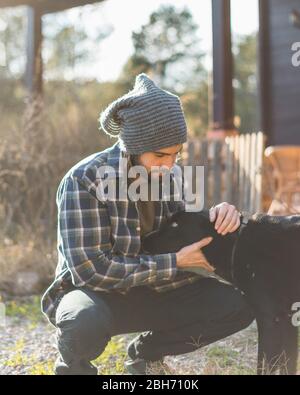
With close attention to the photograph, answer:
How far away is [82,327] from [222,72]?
5692mm

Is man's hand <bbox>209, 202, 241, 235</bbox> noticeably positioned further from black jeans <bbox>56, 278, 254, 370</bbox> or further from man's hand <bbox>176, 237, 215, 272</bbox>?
black jeans <bbox>56, 278, 254, 370</bbox>

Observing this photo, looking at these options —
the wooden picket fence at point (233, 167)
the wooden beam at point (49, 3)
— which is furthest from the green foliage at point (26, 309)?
the wooden beam at point (49, 3)

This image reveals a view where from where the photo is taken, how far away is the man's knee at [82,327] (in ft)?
8.07

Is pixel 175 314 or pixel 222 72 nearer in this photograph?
pixel 175 314

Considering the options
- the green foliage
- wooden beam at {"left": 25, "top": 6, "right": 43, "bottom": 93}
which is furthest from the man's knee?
wooden beam at {"left": 25, "top": 6, "right": 43, "bottom": 93}

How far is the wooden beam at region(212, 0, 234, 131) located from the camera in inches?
300

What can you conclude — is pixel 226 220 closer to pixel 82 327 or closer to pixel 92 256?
pixel 92 256

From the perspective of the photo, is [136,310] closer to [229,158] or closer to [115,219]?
[115,219]

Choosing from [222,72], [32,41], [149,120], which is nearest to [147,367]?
[149,120]

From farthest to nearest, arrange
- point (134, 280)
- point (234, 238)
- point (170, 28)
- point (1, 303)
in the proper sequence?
point (170, 28) < point (1, 303) < point (234, 238) < point (134, 280)

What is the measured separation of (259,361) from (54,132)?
401 cm

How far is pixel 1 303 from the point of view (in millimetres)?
4520

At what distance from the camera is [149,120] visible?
2492 mm

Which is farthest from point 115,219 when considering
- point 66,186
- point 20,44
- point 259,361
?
point 20,44
